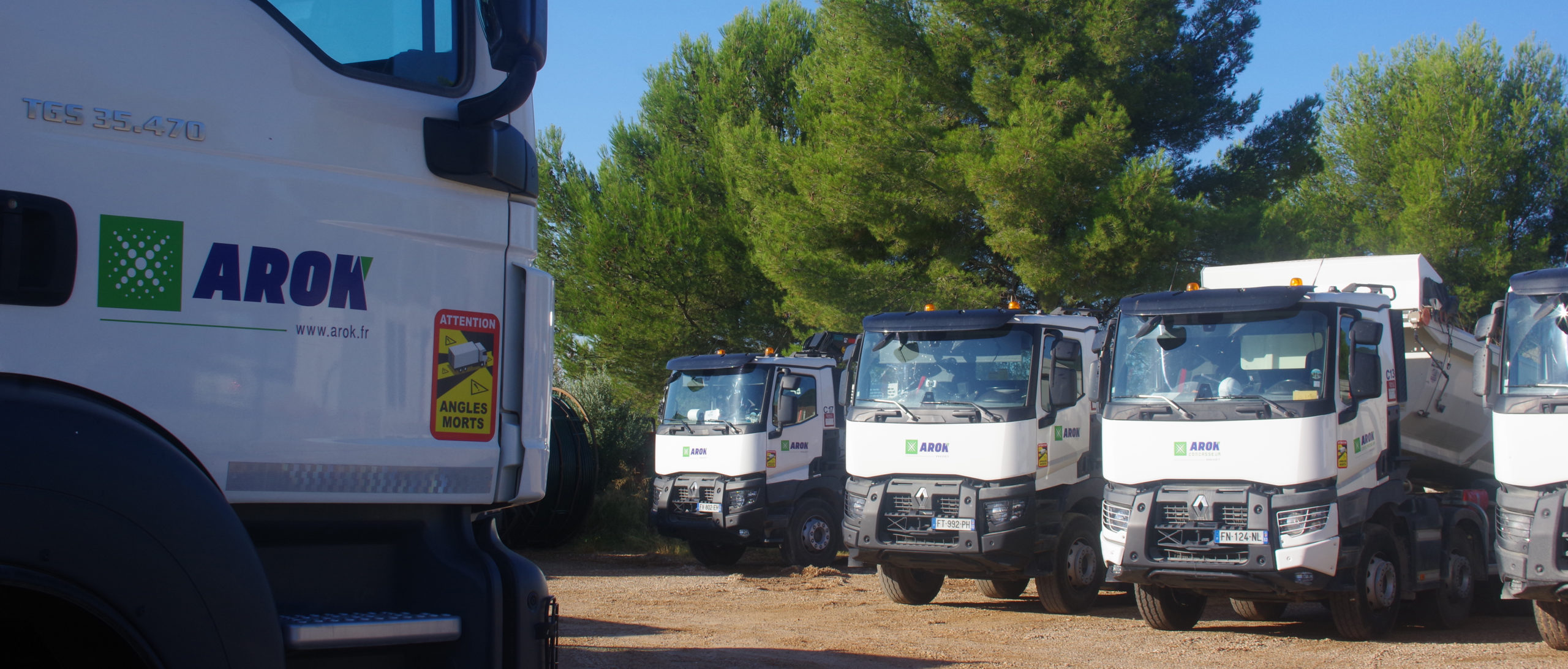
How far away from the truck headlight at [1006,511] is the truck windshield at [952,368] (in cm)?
83

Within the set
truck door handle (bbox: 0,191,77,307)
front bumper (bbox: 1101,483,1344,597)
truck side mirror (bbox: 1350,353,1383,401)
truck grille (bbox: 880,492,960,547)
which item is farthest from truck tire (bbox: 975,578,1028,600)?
truck door handle (bbox: 0,191,77,307)

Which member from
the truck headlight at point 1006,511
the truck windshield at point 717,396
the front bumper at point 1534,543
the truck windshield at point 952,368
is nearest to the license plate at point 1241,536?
the front bumper at point 1534,543

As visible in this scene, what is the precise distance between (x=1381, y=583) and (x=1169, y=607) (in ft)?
5.16

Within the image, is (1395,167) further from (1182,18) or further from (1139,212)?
(1139,212)

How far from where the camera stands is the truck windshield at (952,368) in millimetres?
10172

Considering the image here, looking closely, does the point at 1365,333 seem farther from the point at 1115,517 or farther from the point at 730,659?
the point at 730,659

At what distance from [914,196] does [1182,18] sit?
5.08 metres

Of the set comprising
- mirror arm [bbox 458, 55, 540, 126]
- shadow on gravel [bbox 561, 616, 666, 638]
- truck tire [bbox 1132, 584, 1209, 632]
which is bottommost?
shadow on gravel [bbox 561, 616, 666, 638]

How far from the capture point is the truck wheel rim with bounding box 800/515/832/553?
578 inches

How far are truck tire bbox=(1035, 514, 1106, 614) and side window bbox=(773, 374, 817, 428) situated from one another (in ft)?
14.6

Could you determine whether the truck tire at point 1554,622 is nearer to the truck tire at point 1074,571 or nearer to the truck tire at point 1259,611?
the truck tire at point 1259,611

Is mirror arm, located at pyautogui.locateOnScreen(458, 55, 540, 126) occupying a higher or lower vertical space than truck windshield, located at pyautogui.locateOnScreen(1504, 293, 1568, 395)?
higher

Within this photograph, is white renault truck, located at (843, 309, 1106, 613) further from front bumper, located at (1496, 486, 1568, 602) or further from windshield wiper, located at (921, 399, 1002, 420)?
front bumper, located at (1496, 486, 1568, 602)

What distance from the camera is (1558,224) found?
2159 cm
